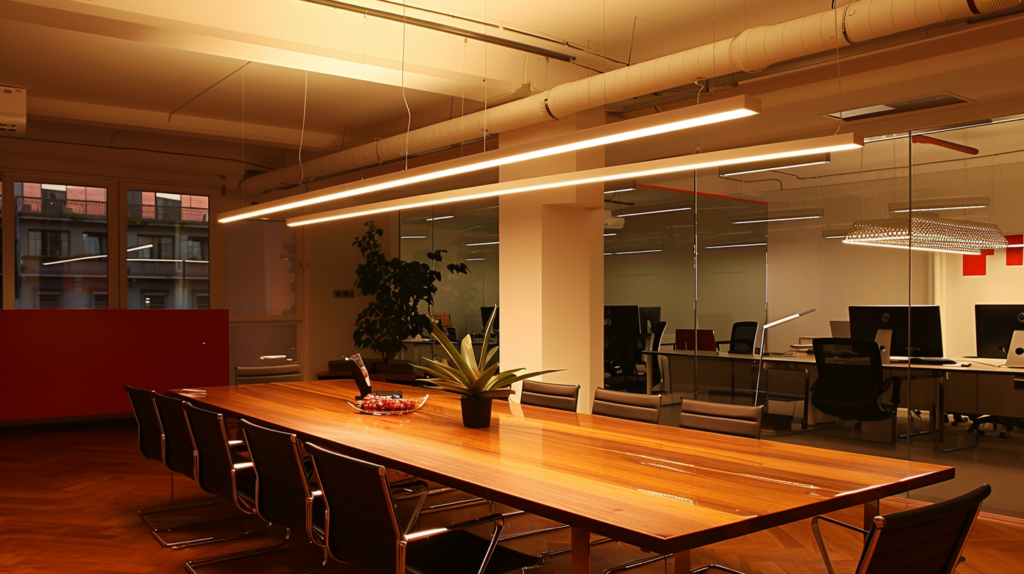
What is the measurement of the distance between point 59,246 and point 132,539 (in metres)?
5.73

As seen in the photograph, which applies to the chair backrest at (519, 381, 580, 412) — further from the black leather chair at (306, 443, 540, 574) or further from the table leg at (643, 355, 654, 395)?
the table leg at (643, 355, 654, 395)

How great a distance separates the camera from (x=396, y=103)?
7617 mm

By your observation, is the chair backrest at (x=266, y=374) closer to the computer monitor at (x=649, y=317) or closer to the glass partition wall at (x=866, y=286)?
the glass partition wall at (x=866, y=286)

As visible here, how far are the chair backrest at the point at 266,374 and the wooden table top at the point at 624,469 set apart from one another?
2.17m

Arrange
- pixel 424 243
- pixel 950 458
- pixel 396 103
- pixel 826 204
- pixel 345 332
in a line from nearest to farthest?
1. pixel 950 458
2. pixel 826 204
3. pixel 396 103
4. pixel 424 243
5. pixel 345 332

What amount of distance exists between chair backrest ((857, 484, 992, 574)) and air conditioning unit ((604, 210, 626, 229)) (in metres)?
5.87

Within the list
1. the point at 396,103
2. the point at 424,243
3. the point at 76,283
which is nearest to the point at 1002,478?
the point at 396,103

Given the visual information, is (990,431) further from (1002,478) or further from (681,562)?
(681,562)

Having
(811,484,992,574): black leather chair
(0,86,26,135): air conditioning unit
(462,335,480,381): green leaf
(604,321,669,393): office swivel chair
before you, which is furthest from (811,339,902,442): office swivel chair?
(0,86,26,135): air conditioning unit

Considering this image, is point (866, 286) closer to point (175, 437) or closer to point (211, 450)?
point (211, 450)

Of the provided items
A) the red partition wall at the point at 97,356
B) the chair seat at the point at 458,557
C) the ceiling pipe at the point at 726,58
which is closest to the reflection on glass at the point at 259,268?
the red partition wall at the point at 97,356

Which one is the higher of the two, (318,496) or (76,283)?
(76,283)

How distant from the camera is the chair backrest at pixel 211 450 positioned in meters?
3.69

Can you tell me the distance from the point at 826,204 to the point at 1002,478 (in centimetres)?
248
